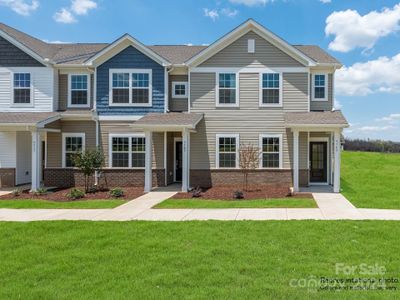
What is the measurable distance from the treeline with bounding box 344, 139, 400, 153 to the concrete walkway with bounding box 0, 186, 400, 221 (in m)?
36.4

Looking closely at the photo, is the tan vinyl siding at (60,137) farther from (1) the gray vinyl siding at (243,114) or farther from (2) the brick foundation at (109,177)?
(1) the gray vinyl siding at (243,114)

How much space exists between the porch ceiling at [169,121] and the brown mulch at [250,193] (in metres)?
3.09

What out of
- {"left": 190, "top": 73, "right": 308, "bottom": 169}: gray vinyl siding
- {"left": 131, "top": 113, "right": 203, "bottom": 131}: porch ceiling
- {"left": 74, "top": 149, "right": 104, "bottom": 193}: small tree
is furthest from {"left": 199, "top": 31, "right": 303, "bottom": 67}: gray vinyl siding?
{"left": 74, "top": 149, "right": 104, "bottom": 193}: small tree

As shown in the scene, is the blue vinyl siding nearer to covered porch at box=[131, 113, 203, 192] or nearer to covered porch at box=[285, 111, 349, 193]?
covered porch at box=[131, 113, 203, 192]

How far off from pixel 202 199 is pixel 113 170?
21.5 feet

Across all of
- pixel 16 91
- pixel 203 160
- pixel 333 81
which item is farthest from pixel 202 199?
pixel 16 91

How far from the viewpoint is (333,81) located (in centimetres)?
1981

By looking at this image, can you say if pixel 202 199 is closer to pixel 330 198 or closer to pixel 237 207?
pixel 237 207

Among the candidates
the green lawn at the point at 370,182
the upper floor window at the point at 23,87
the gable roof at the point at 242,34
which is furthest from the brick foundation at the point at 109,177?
the green lawn at the point at 370,182

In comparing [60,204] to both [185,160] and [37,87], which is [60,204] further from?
[37,87]

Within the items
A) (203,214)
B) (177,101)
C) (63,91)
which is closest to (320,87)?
(177,101)

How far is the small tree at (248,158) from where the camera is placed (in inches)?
740

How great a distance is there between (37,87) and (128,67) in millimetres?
4925

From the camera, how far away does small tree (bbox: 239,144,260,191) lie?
18.8 metres
